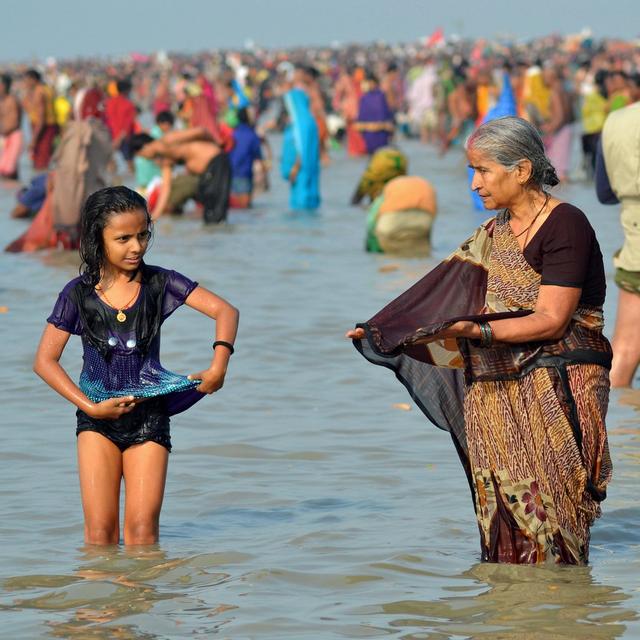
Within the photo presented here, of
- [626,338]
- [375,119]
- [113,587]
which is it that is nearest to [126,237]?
[113,587]

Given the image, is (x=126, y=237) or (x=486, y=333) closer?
(x=486, y=333)

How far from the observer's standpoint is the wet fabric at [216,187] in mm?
16109

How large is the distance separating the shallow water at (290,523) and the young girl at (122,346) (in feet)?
1.05

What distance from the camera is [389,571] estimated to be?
4.96 meters

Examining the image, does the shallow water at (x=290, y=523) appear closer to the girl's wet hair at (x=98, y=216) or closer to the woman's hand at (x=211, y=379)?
the woman's hand at (x=211, y=379)

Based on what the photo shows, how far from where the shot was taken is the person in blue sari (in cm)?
1711

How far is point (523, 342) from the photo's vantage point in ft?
14.1

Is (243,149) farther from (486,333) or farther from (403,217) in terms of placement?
(486,333)

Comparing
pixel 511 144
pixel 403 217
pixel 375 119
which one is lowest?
pixel 511 144

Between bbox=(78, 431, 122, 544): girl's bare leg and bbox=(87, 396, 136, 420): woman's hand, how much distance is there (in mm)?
144

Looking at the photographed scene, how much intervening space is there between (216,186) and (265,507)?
10.4 metres

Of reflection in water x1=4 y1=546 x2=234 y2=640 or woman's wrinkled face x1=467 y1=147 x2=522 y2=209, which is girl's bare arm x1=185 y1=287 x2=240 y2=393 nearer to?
reflection in water x1=4 y1=546 x2=234 y2=640

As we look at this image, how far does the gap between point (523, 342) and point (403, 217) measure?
9.11 metres

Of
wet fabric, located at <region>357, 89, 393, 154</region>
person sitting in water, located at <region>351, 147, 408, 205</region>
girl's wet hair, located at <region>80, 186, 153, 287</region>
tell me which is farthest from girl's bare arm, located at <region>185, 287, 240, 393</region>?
wet fabric, located at <region>357, 89, 393, 154</region>
